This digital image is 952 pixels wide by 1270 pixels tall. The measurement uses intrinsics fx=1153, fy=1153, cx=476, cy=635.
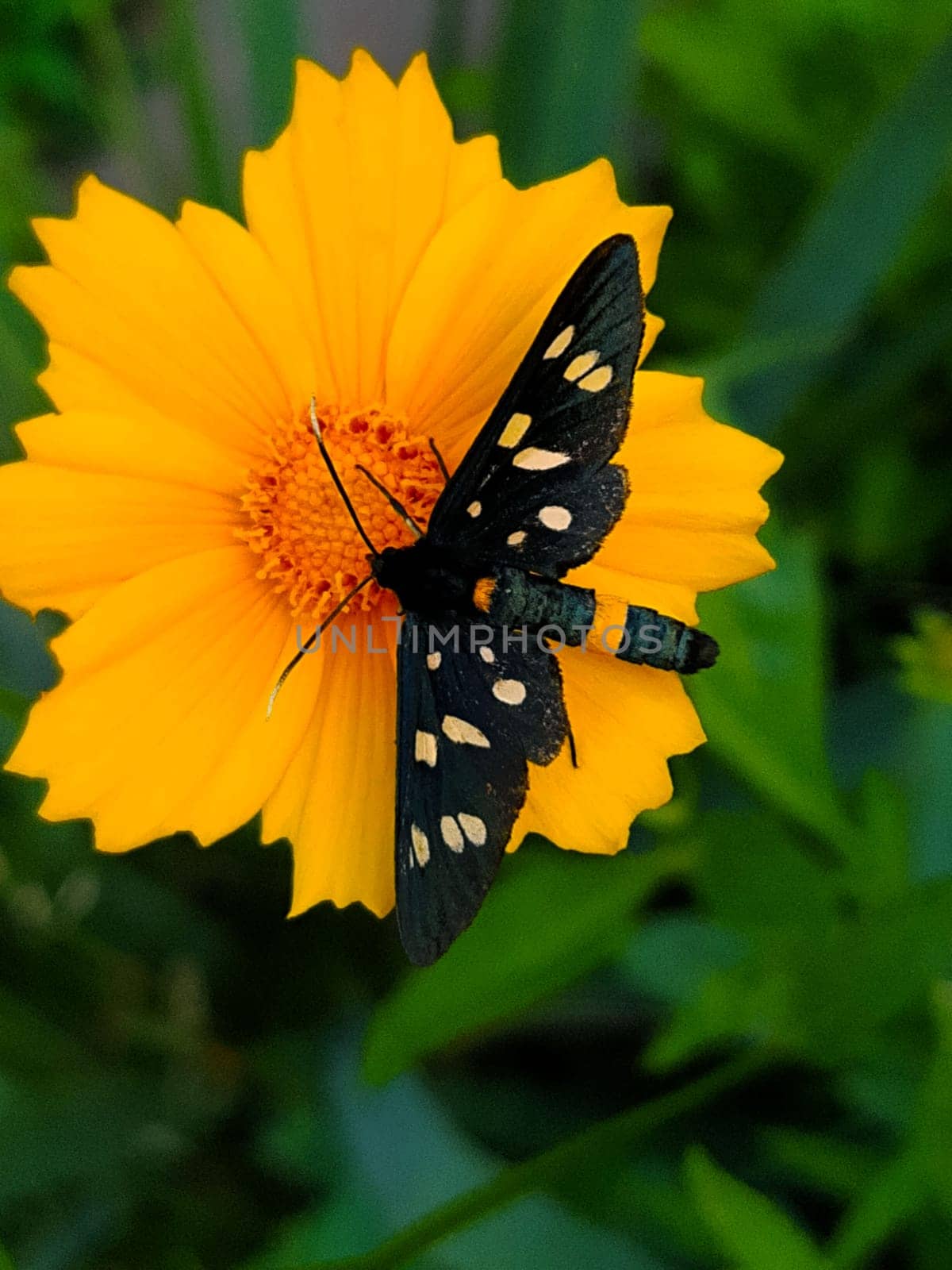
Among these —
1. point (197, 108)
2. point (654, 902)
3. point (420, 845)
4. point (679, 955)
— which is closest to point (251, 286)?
point (420, 845)

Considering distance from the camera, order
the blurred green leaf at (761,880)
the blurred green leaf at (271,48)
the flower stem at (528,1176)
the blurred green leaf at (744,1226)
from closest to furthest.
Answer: the flower stem at (528,1176) < the blurred green leaf at (744,1226) < the blurred green leaf at (761,880) < the blurred green leaf at (271,48)

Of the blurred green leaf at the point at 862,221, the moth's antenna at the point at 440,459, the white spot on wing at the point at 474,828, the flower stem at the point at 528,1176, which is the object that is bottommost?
the flower stem at the point at 528,1176

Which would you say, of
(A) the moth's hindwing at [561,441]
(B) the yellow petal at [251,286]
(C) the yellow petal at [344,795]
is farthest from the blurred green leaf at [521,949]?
(B) the yellow petal at [251,286]

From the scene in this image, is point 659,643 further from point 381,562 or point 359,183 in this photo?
point 359,183

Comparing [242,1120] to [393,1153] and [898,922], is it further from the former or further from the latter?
[898,922]

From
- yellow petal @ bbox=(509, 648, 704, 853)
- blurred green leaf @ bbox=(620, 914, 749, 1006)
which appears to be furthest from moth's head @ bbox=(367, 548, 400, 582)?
blurred green leaf @ bbox=(620, 914, 749, 1006)

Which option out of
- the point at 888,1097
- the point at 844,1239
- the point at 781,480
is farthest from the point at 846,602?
the point at 844,1239

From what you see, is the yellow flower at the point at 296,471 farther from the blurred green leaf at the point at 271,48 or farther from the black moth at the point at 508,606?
the blurred green leaf at the point at 271,48
